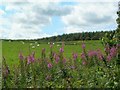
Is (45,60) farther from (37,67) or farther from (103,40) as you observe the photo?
(103,40)

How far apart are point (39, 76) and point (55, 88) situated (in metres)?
0.94

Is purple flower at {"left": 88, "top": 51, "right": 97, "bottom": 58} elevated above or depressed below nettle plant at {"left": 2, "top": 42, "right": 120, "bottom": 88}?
above

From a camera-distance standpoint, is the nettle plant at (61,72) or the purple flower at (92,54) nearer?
the nettle plant at (61,72)

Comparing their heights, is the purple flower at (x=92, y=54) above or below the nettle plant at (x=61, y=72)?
above

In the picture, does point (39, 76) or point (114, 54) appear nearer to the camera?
point (39, 76)

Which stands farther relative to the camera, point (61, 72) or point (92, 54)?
point (92, 54)

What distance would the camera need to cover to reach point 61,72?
10.2 m

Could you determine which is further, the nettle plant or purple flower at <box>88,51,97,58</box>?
purple flower at <box>88,51,97,58</box>

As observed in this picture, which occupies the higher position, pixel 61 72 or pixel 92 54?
pixel 92 54

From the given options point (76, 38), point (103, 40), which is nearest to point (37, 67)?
point (103, 40)

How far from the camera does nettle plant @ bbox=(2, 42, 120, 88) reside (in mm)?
8898

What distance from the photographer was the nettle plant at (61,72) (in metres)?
8.90

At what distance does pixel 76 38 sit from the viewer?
83.0m

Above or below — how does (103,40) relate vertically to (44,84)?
above
